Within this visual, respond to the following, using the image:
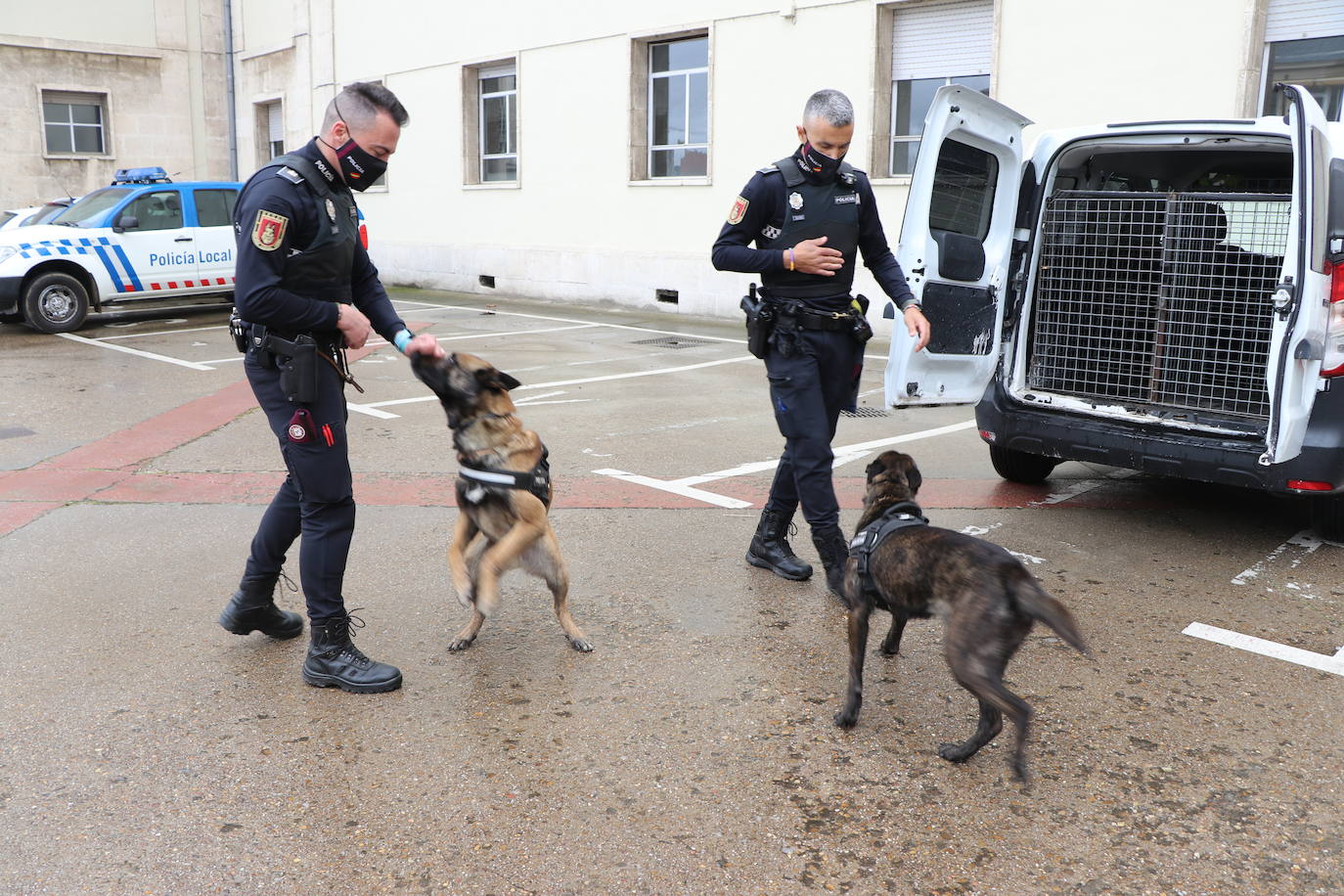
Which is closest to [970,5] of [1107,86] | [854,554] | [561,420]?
[1107,86]

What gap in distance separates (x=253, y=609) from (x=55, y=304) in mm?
10561

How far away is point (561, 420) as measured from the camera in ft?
26.2

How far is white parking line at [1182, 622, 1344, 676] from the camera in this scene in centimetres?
379

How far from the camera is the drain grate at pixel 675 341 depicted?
12.3 metres

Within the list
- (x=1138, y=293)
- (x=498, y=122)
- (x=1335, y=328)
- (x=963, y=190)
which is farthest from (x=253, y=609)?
(x=498, y=122)

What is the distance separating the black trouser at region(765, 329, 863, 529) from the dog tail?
149cm

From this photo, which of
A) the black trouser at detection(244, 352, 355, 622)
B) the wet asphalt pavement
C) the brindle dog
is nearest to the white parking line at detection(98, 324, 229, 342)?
the wet asphalt pavement

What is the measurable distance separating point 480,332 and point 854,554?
10446mm

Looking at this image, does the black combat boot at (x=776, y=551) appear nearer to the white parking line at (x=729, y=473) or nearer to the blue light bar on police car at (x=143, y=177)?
the white parking line at (x=729, y=473)

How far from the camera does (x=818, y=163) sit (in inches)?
170

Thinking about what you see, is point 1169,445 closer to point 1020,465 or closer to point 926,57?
point 1020,465

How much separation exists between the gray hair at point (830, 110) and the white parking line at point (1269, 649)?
2.33 metres

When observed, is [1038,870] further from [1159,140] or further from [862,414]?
[862,414]

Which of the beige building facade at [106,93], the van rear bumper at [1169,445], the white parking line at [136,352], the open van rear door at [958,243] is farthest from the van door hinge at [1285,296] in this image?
the beige building facade at [106,93]
